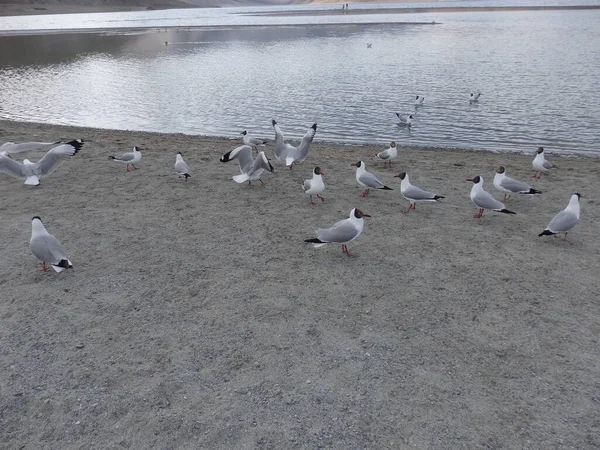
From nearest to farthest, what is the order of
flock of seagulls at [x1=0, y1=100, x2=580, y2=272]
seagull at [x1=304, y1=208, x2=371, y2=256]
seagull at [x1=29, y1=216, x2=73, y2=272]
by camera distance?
seagull at [x1=29, y1=216, x2=73, y2=272], flock of seagulls at [x1=0, y1=100, x2=580, y2=272], seagull at [x1=304, y1=208, x2=371, y2=256]

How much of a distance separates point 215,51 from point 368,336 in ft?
173

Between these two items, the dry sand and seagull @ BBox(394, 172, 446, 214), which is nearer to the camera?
the dry sand

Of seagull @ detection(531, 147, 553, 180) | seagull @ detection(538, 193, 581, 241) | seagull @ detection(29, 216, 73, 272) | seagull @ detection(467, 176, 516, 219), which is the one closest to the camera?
seagull @ detection(29, 216, 73, 272)

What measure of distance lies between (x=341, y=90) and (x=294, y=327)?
2347cm

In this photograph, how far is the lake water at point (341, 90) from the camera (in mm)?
19406

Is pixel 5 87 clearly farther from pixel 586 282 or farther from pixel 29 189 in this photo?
pixel 586 282

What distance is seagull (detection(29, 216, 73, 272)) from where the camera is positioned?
7.33 metres

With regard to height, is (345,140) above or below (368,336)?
below

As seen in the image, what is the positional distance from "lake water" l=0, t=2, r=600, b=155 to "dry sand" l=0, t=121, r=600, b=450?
9183 millimetres

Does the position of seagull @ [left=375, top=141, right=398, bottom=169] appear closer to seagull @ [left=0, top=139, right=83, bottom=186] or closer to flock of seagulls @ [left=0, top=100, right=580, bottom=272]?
flock of seagulls @ [left=0, top=100, right=580, bottom=272]

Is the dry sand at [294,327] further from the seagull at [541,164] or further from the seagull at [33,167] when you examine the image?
the seagull at [541,164]

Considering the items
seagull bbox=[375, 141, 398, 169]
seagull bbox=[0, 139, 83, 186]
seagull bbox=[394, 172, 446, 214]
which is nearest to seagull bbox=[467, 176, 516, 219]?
seagull bbox=[394, 172, 446, 214]

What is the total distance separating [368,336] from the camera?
6.02m

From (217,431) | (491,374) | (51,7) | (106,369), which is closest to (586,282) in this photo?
(491,374)
